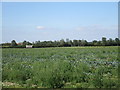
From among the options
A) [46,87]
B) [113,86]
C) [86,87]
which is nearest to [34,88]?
[46,87]

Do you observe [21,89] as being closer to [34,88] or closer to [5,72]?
[34,88]

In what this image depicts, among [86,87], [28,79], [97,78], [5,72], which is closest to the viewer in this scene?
[86,87]

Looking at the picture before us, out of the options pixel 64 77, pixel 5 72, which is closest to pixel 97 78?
pixel 64 77

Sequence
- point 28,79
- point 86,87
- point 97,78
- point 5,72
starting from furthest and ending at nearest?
1. point 5,72
2. point 28,79
3. point 97,78
4. point 86,87

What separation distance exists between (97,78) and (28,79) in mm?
2111

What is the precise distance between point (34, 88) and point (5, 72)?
1.69m

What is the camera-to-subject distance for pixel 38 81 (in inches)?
200

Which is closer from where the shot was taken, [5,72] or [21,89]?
[21,89]

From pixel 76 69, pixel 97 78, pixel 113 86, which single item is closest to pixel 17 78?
pixel 76 69

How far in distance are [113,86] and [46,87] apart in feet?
6.01

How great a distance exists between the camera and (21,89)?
186 inches

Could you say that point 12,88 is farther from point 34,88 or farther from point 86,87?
point 86,87

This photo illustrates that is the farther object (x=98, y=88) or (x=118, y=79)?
(x=118, y=79)

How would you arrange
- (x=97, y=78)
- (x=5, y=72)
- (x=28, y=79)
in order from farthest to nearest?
(x=5, y=72) → (x=28, y=79) → (x=97, y=78)
